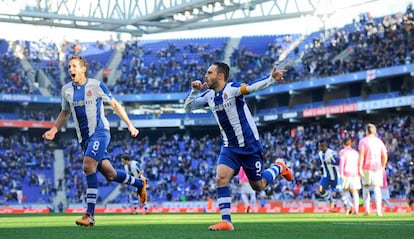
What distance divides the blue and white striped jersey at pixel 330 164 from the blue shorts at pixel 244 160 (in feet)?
41.4

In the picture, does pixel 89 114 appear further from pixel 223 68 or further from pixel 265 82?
pixel 265 82

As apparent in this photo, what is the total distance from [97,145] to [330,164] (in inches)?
506

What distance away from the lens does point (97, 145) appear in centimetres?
1302

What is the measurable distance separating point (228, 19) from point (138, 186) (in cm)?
3653

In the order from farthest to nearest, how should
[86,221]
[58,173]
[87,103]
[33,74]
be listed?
[33,74], [58,173], [87,103], [86,221]

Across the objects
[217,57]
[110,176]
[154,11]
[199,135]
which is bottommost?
[110,176]

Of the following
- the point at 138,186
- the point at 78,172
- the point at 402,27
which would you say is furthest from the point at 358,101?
the point at 138,186

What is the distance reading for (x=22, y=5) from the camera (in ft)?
165

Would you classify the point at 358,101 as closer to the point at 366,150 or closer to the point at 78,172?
the point at 78,172

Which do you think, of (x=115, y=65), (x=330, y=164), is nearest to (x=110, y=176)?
(x=330, y=164)

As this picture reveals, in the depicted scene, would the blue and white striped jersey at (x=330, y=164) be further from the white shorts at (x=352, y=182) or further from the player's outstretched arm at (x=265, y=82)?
the player's outstretched arm at (x=265, y=82)

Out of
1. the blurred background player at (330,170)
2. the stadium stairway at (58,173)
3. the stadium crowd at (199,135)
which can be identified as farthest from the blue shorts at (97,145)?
the stadium stairway at (58,173)

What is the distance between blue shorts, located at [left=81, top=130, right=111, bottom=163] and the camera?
12969mm

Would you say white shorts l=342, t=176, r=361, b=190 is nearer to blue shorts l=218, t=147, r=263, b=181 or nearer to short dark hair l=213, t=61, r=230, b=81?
blue shorts l=218, t=147, r=263, b=181
